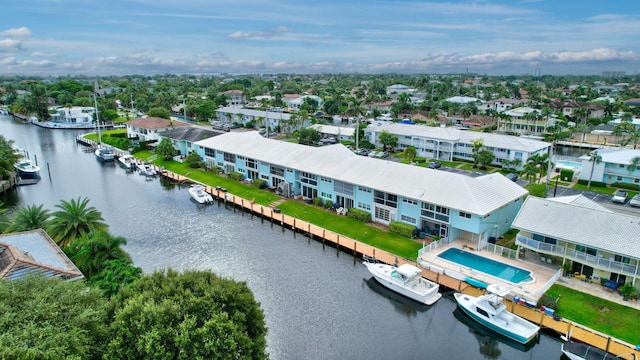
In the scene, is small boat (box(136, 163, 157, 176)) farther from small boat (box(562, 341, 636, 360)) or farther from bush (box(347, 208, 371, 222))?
small boat (box(562, 341, 636, 360))

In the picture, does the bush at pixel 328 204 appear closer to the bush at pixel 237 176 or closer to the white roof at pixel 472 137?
the bush at pixel 237 176

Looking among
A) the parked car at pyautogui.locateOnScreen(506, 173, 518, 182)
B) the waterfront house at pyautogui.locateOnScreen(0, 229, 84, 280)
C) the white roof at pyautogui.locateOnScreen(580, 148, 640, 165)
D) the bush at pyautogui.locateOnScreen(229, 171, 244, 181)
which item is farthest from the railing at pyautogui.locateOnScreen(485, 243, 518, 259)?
the bush at pyautogui.locateOnScreen(229, 171, 244, 181)

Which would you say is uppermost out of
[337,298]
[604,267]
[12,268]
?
[12,268]

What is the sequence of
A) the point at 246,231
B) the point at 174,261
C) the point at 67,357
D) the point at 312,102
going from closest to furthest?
the point at 67,357
the point at 174,261
the point at 246,231
the point at 312,102

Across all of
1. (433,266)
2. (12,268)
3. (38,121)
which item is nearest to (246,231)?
(433,266)

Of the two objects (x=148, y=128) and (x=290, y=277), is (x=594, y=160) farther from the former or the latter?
(x=148, y=128)

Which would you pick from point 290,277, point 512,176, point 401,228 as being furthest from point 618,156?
point 290,277

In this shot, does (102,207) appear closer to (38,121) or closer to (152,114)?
(152,114)
